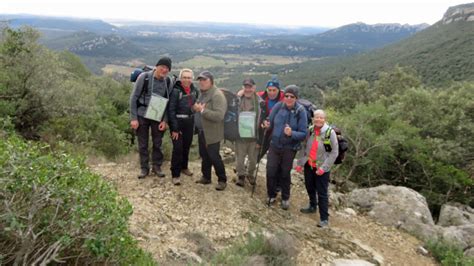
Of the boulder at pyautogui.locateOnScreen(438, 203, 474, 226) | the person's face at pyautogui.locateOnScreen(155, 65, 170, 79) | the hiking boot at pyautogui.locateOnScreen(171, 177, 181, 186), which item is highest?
the person's face at pyautogui.locateOnScreen(155, 65, 170, 79)

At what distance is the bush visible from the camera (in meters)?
2.71

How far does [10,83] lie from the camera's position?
12.4m

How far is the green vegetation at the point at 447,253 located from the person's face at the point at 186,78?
5.54 metres

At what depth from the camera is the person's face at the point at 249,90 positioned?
658cm

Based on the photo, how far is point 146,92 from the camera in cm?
629

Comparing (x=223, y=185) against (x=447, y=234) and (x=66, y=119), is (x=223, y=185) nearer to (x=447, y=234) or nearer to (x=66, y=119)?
(x=447, y=234)

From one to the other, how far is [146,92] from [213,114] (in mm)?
1262

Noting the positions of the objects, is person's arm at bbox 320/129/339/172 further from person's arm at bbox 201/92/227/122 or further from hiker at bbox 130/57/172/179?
hiker at bbox 130/57/172/179

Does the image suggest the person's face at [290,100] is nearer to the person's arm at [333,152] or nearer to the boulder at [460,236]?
the person's arm at [333,152]

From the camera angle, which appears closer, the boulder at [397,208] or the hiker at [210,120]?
the hiker at [210,120]

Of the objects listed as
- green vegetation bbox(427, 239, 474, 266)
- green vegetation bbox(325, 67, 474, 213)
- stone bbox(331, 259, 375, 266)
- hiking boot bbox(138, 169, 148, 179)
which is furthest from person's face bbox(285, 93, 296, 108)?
green vegetation bbox(325, 67, 474, 213)

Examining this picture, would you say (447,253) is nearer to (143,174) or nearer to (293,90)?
(293,90)

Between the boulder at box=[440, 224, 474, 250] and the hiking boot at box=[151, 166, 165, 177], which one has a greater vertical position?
the hiking boot at box=[151, 166, 165, 177]

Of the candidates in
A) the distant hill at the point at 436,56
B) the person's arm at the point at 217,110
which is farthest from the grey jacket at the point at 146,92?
the distant hill at the point at 436,56
